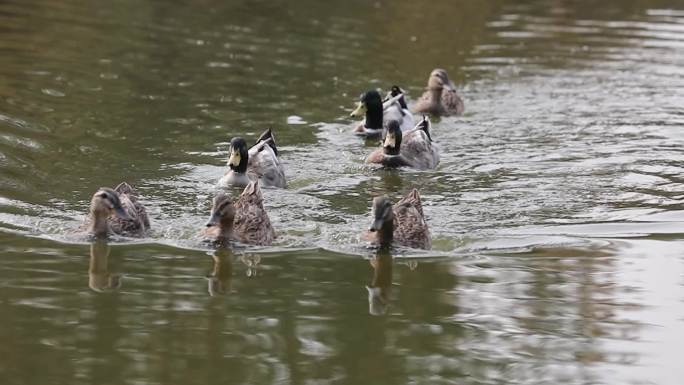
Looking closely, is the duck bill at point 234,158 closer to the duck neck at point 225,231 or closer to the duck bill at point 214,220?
the duck neck at point 225,231

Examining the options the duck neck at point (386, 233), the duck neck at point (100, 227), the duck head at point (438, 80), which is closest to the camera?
the duck neck at point (100, 227)

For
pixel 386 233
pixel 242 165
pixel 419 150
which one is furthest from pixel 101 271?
pixel 419 150

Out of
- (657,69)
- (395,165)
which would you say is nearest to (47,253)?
(395,165)

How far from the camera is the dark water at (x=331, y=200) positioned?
333 inches

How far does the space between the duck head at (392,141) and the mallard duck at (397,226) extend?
3.52 meters

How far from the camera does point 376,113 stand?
1697 centimetres

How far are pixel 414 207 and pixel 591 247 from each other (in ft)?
5.33

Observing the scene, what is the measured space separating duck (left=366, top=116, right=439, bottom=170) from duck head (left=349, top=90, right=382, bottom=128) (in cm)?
129

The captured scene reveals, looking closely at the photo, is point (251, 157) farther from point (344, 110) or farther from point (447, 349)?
point (447, 349)

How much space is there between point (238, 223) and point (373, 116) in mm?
5859

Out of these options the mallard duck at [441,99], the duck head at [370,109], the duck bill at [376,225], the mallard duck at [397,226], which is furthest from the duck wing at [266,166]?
the mallard duck at [441,99]

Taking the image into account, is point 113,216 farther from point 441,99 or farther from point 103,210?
point 441,99

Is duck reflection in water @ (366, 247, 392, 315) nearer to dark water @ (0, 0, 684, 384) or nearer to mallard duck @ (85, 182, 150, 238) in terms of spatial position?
dark water @ (0, 0, 684, 384)

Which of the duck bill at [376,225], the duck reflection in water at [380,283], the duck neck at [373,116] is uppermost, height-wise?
the duck neck at [373,116]
